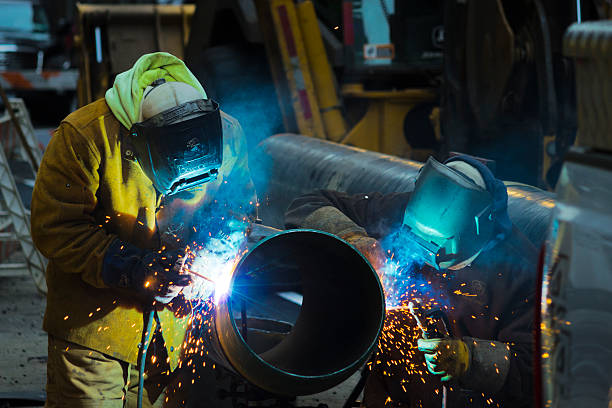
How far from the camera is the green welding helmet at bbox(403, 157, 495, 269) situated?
7.56 ft

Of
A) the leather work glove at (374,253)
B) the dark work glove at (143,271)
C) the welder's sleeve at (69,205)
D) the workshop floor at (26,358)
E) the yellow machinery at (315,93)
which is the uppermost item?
the welder's sleeve at (69,205)

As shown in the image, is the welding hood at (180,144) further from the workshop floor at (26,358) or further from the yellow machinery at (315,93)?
the yellow machinery at (315,93)

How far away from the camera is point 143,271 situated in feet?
7.54

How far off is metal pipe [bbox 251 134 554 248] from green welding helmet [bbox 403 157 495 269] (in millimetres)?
523

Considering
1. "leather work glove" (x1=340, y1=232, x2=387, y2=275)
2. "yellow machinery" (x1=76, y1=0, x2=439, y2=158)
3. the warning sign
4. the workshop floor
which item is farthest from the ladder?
"leather work glove" (x1=340, y1=232, x2=387, y2=275)

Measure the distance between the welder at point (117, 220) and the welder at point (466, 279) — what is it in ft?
2.09

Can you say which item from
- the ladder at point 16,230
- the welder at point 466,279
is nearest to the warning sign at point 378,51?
the ladder at point 16,230

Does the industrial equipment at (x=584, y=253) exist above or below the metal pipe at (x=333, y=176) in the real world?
above

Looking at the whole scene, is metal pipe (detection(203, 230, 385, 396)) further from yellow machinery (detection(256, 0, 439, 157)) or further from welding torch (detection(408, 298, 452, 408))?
yellow machinery (detection(256, 0, 439, 157))

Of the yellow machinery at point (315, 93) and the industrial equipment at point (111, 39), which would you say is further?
the industrial equipment at point (111, 39)

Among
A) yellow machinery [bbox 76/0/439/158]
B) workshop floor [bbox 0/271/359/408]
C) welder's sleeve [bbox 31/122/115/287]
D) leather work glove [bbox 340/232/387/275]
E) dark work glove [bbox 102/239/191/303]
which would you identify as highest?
welder's sleeve [bbox 31/122/115/287]

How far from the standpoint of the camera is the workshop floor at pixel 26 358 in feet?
11.8

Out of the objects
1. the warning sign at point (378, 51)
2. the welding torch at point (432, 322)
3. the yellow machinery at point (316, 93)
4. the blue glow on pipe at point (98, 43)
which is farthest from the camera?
the blue glow on pipe at point (98, 43)

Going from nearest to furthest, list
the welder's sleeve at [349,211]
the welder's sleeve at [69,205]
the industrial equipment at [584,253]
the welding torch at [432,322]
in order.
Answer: the industrial equipment at [584,253] < the welder's sleeve at [69,205] < the welding torch at [432,322] < the welder's sleeve at [349,211]
